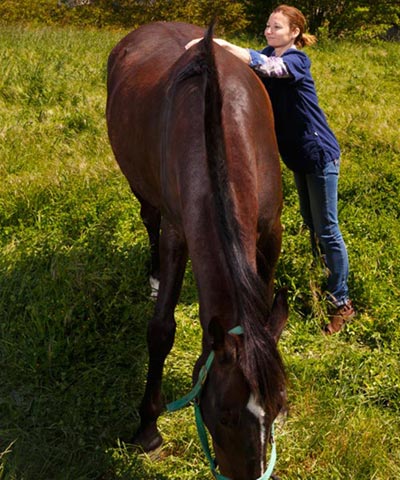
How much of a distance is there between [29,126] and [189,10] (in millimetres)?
12180

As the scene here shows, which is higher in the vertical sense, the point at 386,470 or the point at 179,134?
the point at 179,134

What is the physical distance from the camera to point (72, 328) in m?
3.98

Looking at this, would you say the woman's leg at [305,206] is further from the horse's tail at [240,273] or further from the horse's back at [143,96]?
the horse's tail at [240,273]

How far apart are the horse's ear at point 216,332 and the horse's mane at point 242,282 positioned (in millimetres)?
83

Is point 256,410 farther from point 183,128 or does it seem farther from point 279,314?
point 183,128

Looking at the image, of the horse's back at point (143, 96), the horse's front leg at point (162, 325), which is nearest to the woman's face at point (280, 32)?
the horse's back at point (143, 96)

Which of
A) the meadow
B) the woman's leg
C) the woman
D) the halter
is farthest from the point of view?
the woman's leg

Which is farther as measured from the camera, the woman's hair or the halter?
the woman's hair

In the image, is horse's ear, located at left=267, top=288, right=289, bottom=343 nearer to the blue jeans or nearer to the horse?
the horse

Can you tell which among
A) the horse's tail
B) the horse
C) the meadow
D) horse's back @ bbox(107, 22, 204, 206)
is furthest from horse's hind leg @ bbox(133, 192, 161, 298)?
the horse's tail

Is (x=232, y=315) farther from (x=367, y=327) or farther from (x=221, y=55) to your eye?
(x=367, y=327)

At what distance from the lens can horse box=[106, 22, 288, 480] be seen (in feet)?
6.86

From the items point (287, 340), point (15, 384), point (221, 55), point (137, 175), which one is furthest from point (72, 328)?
point (221, 55)

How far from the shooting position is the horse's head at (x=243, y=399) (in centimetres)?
205
